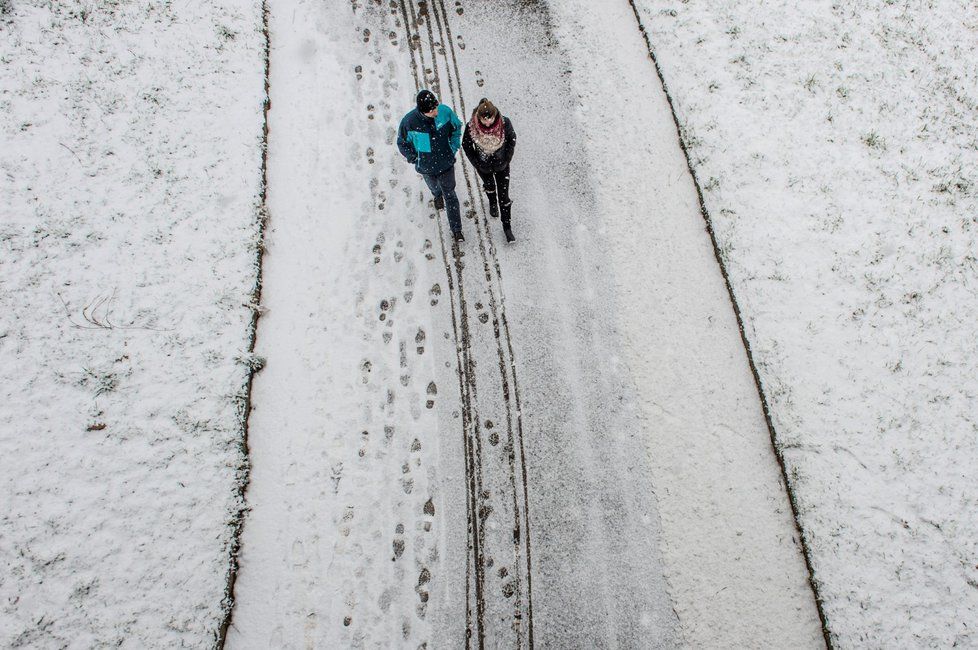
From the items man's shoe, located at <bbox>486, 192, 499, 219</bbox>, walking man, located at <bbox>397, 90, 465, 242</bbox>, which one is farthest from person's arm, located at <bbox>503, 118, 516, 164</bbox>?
man's shoe, located at <bbox>486, 192, 499, 219</bbox>

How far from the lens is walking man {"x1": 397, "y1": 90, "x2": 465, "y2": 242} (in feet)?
18.6

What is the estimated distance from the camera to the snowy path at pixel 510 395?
16.8 ft

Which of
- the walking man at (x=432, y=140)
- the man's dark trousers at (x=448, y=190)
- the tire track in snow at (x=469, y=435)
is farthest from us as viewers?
the man's dark trousers at (x=448, y=190)

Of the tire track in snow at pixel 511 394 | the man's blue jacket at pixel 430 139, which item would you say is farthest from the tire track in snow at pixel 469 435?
the man's blue jacket at pixel 430 139

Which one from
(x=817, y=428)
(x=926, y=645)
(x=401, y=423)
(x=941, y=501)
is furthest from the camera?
(x=401, y=423)

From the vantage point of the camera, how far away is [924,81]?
25.8 ft

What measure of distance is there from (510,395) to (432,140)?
10.0 feet

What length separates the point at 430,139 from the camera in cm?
592

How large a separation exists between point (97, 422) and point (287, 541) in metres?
2.58

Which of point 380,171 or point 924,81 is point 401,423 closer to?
point 380,171

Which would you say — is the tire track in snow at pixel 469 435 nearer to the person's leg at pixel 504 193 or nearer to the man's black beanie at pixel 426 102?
the person's leg at pixel 504 193

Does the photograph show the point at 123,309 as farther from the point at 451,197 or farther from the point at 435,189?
the point at 451,197

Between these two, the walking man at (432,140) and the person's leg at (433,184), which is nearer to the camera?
the walking man at (432,140)

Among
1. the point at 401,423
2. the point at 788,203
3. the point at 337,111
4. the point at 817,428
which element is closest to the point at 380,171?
the point at 337,111
